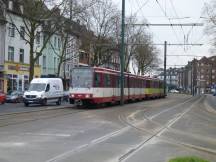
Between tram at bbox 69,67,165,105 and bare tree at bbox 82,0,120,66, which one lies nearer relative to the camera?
tram at bbox 69,67,165,105

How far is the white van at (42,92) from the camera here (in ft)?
144

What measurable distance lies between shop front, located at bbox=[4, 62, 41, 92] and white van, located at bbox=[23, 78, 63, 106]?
1729cm

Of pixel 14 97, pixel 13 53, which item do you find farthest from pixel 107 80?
pixel 13 53

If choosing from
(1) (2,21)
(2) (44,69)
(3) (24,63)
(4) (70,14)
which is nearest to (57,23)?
(4) (70,14)

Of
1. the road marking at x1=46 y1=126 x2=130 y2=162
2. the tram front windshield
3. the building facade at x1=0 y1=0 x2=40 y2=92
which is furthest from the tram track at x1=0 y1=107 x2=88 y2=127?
the building facade at x1=0 y1=0 x2=40 y2=92

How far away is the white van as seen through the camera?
144 feet

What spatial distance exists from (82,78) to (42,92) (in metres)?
6.09

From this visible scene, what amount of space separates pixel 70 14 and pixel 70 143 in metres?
41.3

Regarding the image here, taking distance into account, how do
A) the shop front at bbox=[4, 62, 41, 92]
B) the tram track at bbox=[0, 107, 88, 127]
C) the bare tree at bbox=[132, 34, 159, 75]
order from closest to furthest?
the tram track at bbox=[0, 107, 88, 127] < the shop front at bbox=[4, 62, 41, 92] < the bare tree at bbox=[132, 34, 159, 75]

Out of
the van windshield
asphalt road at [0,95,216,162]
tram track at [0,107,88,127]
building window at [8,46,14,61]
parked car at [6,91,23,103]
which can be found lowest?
asphalt road at [0,95,216,162]

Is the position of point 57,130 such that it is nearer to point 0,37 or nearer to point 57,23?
point 57,23

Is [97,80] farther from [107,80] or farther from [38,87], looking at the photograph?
[38,87]

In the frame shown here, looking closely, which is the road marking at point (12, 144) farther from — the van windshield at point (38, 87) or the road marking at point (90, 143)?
the van windshield at point (38, 87)

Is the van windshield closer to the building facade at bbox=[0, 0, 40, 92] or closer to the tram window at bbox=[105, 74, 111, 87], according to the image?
the tram window at bbox=[105, 74, 111, 87]
